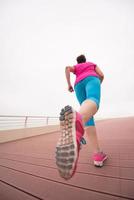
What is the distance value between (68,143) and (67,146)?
16 mm

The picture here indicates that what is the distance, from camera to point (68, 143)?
28.5 inches

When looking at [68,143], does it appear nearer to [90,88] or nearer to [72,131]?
[72,131]

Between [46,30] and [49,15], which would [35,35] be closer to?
[46,30]

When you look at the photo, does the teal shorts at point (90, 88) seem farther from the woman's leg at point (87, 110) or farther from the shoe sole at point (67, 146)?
the shoe sole at point (67, 146)

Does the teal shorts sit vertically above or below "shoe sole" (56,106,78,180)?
above

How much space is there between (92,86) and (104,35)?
115076mm

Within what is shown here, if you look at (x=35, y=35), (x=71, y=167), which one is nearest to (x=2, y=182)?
(x=71, y=167)

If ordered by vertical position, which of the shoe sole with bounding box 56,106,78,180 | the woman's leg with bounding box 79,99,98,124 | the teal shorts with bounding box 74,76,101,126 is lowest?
the shoe sole with bounding box 56,106,78,180

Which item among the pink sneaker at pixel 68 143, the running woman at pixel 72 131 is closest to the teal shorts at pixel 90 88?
the running woman at pixel 72 131

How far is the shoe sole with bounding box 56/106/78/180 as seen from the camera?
2.25 ft

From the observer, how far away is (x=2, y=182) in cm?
119

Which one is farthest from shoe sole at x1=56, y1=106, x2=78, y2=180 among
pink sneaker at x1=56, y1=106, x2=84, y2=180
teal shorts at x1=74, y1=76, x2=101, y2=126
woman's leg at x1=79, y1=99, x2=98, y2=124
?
teal shorts at x1=74, y1=76, x2=101, y2=126

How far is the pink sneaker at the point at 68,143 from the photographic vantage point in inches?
27.0

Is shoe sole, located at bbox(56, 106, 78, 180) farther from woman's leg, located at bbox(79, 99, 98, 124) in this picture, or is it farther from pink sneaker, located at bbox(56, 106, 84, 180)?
woman's leg, located at bbox(79, 99, 98, 124)
